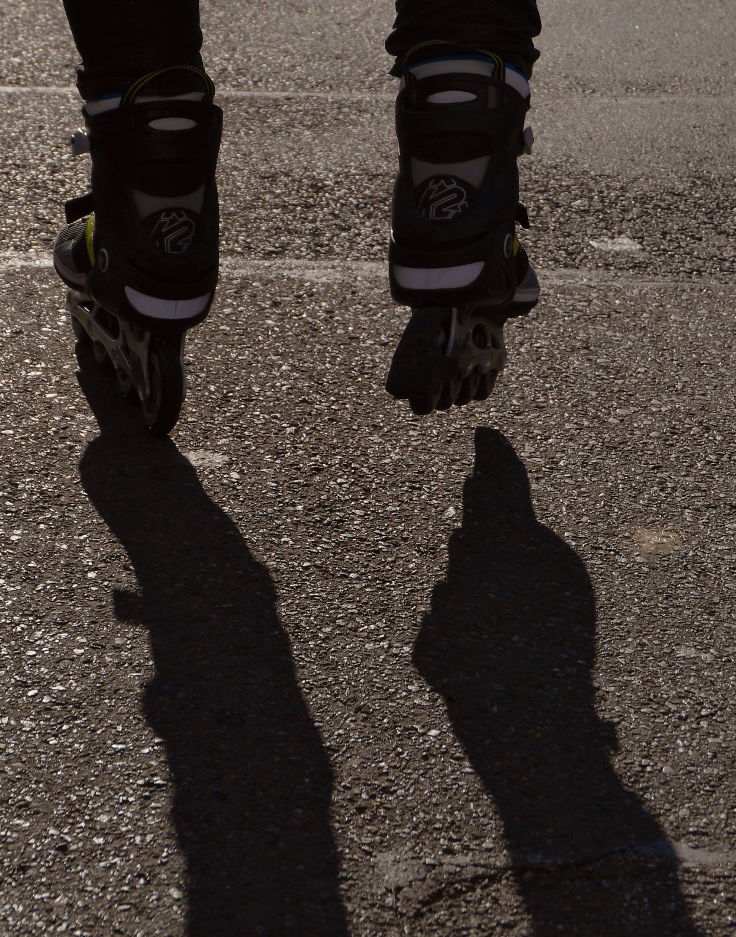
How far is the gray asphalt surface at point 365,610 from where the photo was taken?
1713 millimetres

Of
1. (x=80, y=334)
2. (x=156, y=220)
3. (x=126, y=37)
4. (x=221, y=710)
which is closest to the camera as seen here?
(x=221, y=710)

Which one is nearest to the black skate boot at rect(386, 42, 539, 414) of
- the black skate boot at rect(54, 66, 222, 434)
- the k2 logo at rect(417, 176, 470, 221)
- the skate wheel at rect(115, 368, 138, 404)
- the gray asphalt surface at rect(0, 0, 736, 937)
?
the k2 logo at rect(417, 176, 470, 221)

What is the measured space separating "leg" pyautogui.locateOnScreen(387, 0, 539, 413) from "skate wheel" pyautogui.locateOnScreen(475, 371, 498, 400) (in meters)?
0.14

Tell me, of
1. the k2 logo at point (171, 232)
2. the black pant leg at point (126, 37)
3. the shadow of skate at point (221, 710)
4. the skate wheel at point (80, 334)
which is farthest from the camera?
the skate wheel at point (80, 334)

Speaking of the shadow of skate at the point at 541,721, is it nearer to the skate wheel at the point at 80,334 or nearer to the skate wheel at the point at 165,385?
the skate wheel at the point at 165,385

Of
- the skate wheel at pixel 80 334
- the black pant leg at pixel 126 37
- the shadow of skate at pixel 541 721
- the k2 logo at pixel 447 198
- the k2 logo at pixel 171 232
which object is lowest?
the skate wheel at pixel 80 334

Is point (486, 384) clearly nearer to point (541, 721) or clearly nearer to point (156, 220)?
point (156, 220)

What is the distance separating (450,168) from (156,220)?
625 mm

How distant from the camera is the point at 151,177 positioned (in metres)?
2.50

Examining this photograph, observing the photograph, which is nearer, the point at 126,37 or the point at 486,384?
the point at 126,37

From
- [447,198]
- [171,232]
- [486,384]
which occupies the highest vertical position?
[447,198]

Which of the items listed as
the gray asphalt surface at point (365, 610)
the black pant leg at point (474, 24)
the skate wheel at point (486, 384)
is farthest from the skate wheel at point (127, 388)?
the black pant leg at point (474, 24)

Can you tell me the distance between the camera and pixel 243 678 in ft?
6.73

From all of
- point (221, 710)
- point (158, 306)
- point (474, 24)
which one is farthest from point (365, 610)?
point (474, 24)
